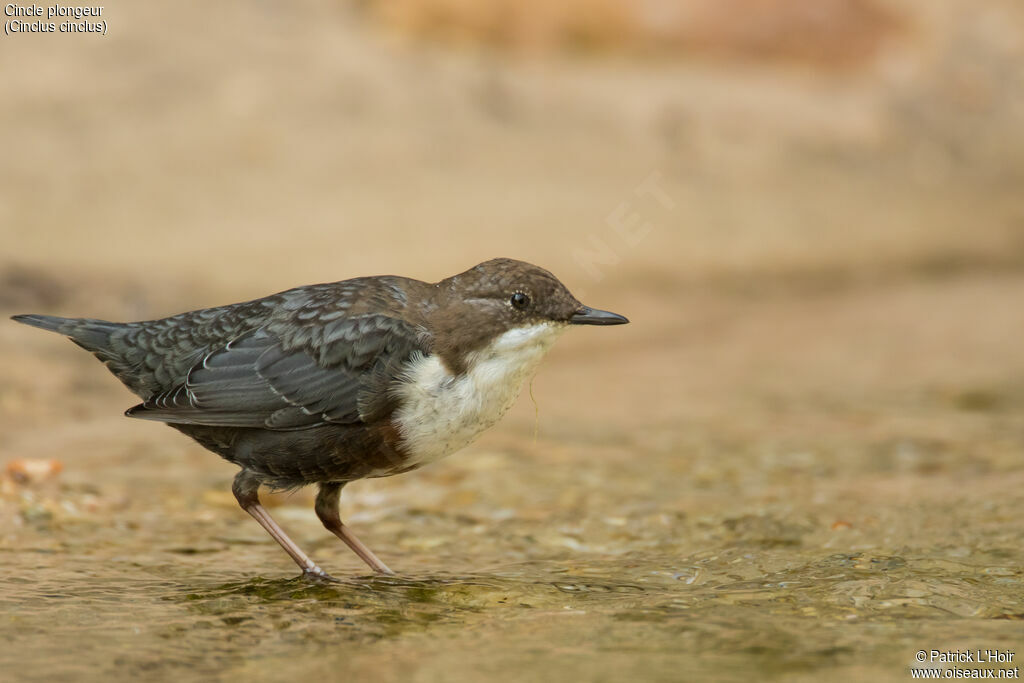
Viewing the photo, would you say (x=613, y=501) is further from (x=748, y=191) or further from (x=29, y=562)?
(x=748, y=191)

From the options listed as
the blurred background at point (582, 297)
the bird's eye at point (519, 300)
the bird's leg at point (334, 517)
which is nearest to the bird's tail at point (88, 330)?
the blurred background at point (582, 297)

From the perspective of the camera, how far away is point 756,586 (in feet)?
12.3

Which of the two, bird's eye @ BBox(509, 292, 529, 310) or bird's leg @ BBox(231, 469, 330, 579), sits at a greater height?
bird's eye @ BBox(509, 292, 529, 310)

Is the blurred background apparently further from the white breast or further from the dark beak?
the dark beak

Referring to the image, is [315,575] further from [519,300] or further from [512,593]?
[519,300]

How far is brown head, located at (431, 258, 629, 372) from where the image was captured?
3.89 metres

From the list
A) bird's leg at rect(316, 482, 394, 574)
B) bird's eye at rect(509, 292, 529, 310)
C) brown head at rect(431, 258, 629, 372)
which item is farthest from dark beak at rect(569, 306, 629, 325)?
bird's leg at rect(316, 482, 394, 574)

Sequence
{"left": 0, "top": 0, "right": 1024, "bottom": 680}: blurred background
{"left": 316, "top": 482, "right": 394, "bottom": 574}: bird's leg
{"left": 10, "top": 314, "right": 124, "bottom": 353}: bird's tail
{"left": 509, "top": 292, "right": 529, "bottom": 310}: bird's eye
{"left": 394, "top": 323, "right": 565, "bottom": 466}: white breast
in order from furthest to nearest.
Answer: {"left": 10, "top": 314, "right": 124, "bottom": 353}: bird's tail → {"left": 316, "top": 482, "right": 394, "bottom": 574}: bird's leg → {"left": 509, "top": 292, "right": 529, "bottom": 310}: bird's eye → {"left": 394, "top": 323, "right": 565, "bottom": 466}: white breast → {"left": 0, "top": 0, "right": 1024, "bottom": 680}: blurred background

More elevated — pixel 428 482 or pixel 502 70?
pixel 502 70

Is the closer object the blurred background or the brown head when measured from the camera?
the blurred background

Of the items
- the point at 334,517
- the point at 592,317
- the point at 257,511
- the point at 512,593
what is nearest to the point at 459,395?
the point at 592,317

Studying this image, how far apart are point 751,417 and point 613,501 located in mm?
1811

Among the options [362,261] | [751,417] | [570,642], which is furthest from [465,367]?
[362,261]

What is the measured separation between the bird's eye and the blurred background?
0.91 metres
